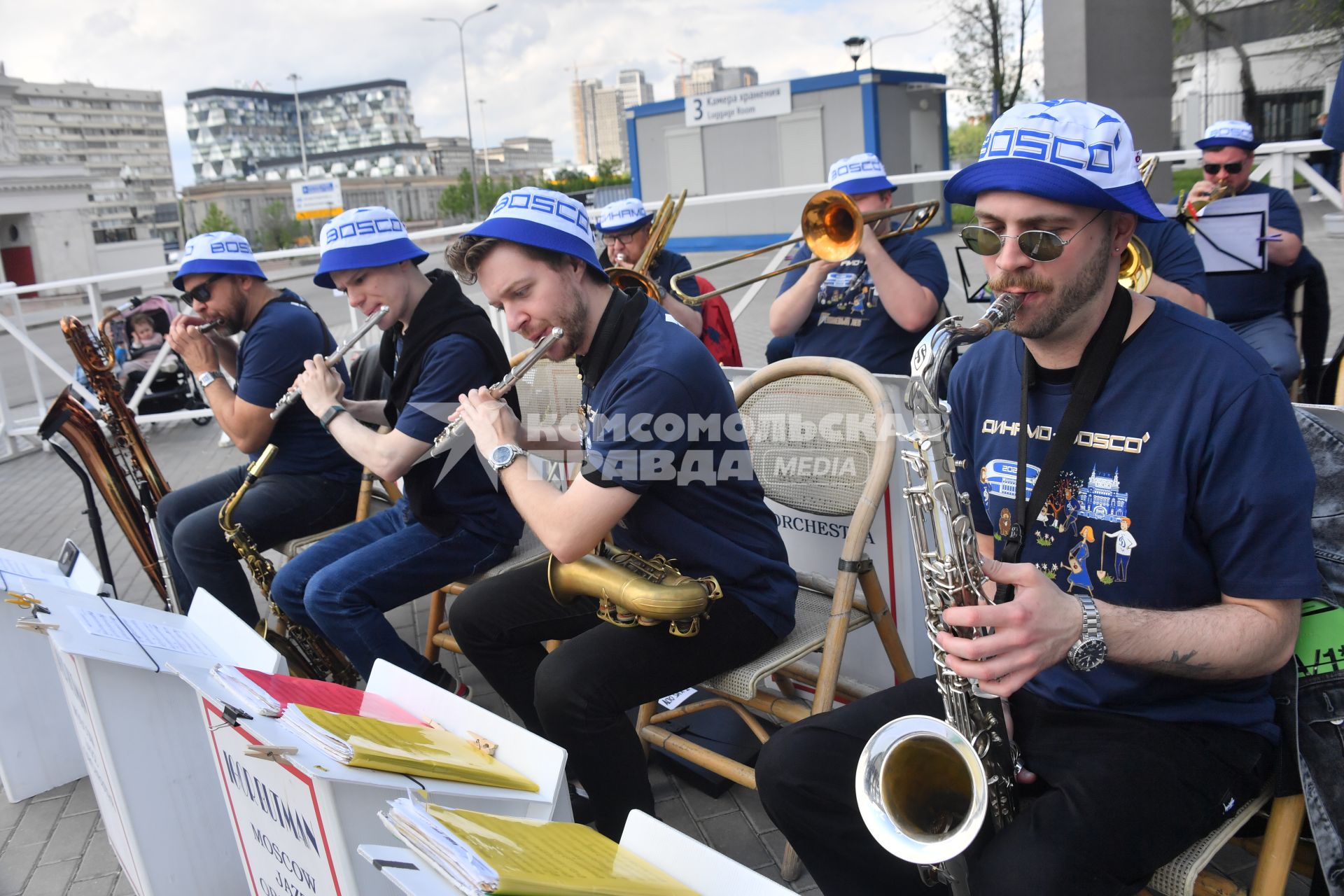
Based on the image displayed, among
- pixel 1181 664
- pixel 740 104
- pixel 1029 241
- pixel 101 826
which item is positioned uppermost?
pixel 740 104

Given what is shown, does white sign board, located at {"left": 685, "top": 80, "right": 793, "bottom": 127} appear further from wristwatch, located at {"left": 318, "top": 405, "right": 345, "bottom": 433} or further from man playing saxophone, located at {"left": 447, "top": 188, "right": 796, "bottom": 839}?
man playing saxophone, located at {"left": 447, "top": 188, "right": 796, "bottom": 839}

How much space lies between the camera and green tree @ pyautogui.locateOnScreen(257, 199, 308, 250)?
57438 mm

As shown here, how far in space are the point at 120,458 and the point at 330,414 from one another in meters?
1.44

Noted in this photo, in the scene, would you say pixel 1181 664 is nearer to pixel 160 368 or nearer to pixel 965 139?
pixel 160 368

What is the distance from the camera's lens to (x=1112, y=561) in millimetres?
1606

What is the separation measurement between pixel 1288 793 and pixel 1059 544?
53 centimetres

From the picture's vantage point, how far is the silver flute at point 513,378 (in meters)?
2.34

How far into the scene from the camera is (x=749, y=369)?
305cm

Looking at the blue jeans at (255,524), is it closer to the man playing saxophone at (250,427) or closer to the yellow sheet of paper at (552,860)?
the man playing saxophone at (250,427)

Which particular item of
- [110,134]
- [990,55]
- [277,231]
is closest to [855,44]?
[990,55]

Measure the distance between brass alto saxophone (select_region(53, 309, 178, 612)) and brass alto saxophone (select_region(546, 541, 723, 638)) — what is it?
233 centimetres

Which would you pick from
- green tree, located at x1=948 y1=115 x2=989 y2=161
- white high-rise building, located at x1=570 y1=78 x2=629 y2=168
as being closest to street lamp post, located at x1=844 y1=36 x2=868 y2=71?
green tree, located at x1=948 y1=115 x2=989 y2=161

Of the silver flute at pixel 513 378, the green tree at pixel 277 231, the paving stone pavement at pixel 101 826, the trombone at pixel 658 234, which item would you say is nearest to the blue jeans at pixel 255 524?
the paving stone pavement at pixel 101 826

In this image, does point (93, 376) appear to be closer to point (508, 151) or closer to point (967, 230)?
point (967, 230)
